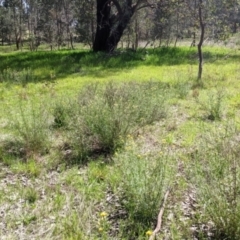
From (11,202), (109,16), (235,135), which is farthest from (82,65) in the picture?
(11,202)

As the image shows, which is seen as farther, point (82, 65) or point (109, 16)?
point (109, 16)

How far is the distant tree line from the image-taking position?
10.8 metres

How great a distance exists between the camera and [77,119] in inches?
186

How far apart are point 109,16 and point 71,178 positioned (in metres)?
11.8

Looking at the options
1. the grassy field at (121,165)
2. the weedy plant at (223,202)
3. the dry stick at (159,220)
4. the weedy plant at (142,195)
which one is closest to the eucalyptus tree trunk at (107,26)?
the grassy field at (121,165)

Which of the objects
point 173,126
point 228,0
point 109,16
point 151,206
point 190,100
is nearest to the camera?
point 151,206

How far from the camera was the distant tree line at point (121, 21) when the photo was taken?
35.5 feet

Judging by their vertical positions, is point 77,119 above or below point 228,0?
below

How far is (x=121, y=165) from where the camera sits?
3484mm

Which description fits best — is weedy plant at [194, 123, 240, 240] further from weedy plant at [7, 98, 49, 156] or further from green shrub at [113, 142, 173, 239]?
weedy plant at [7, 98, 49, 156]

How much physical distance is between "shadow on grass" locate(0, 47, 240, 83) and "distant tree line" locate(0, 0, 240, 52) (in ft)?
3.97

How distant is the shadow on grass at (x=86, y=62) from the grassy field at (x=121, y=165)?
7.62 feet

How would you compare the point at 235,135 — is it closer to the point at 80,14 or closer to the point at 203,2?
the point at 203,2

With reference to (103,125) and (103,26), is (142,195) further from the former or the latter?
(103,26)
